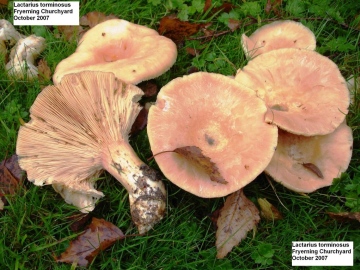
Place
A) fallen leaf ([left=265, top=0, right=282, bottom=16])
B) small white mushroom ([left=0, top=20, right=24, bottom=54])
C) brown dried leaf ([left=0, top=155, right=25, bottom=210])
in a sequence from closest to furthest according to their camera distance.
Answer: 1. brown dried leaf ([left=0, top=155, right=25, bottom=210])
2. small white mushroom ([left=0, top=20, right=24, bottom=54])
3. fallen leaf ([left=265, top=0, right=282, bottom=16])

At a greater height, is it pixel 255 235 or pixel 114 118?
pixel 114 118

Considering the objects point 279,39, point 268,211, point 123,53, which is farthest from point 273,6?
point 268,211

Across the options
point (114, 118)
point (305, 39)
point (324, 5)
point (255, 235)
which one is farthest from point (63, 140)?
point (324, 5)

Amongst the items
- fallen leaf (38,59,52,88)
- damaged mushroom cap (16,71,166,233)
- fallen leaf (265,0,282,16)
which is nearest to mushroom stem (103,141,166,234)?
damaged mushroom cap (16,71,166,233)

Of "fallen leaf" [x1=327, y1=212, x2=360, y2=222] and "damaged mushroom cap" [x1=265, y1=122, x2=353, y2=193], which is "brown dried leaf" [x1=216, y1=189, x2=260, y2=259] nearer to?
"damaged mushroom cap" [x1=265, y1=122, x2=353, y2=193]

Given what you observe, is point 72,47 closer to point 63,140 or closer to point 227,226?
point 63,140

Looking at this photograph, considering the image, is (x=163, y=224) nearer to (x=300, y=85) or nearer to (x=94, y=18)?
(x=300, y=85)
